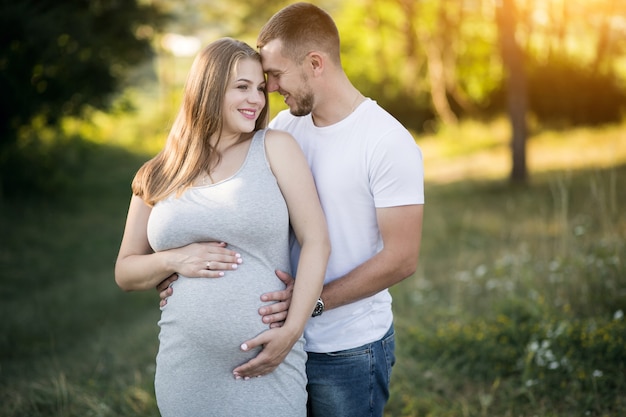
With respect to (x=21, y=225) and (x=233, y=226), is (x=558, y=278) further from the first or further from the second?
(x=21, y=225)

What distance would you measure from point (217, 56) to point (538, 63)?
→ 17331 mm

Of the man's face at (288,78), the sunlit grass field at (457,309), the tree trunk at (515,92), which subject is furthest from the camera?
the tree trunk at (515,92)

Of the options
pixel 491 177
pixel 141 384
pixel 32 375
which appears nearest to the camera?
pixel 141 384

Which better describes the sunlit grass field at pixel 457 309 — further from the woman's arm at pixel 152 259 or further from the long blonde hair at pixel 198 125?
the long blonde hair at pixel 198 125

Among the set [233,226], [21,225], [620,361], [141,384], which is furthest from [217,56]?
[21,225]

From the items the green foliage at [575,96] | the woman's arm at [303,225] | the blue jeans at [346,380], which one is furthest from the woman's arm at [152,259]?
the green foliage at [575,96]

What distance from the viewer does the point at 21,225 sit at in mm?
10320

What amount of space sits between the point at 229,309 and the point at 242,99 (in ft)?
2.54

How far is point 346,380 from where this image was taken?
246 centimetres

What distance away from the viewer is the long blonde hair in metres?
2.40

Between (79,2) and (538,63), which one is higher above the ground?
(79,2)

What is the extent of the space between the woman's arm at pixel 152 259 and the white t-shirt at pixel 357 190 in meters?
0.38

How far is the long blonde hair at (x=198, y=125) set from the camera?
2.40 m

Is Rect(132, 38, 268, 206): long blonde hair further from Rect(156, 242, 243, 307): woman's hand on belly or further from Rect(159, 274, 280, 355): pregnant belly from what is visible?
Rect(159, 274, 280, 355): pregnant belly
